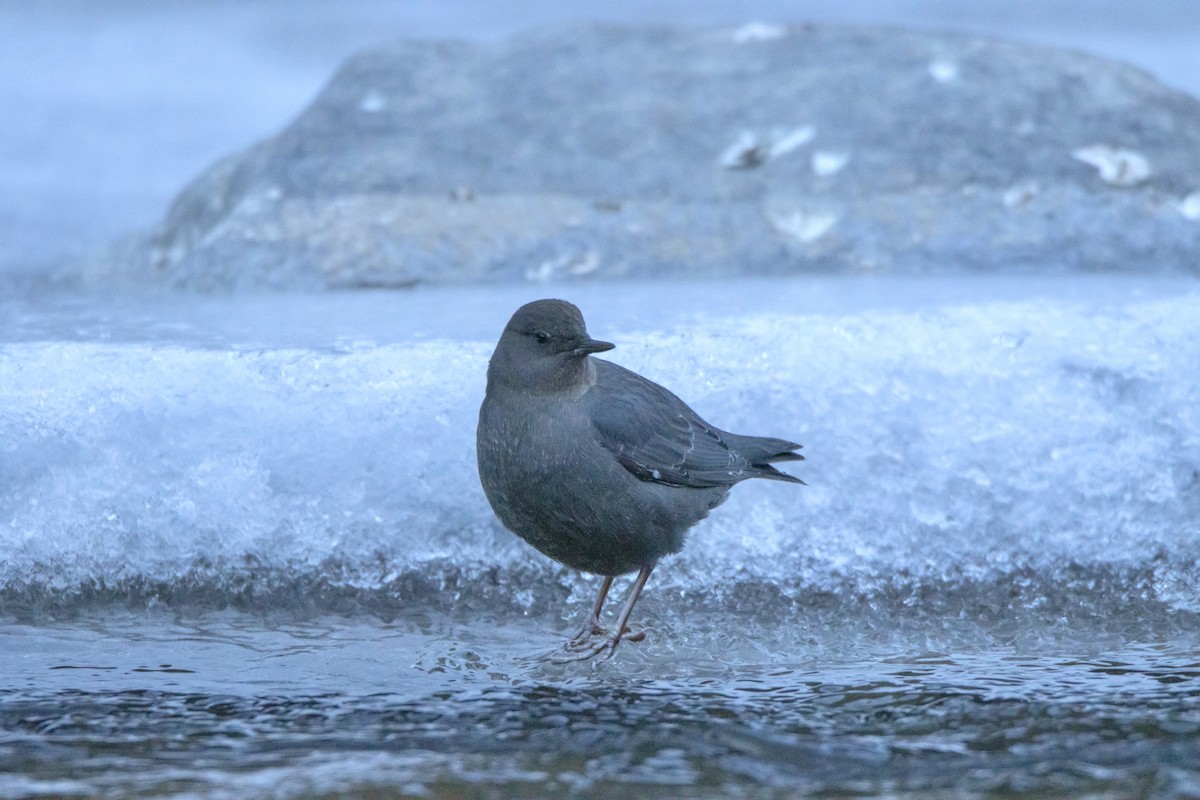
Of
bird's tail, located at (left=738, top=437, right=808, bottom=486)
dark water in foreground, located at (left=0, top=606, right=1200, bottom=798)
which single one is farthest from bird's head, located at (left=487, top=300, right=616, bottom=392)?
dark water in foreground, located at (left=0, top=606, right=1200, bottom=798)

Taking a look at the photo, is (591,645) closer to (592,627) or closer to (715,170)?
(592,627)

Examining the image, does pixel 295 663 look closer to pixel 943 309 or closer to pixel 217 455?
pixel 217 455

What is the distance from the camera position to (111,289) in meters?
7.09

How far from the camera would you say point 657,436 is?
3371 millimetres

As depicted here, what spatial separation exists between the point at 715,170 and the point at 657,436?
3585mm

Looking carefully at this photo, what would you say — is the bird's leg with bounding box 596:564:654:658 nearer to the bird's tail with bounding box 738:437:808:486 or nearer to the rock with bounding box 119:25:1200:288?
the bird's tail with bounding box 738:437:808:486

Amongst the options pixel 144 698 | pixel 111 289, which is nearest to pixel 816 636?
pixel 144 698

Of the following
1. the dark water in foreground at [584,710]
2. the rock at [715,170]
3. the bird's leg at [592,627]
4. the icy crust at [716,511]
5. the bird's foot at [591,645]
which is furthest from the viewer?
the rock at [715,170]

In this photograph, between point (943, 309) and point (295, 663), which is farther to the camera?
point (943, 309)

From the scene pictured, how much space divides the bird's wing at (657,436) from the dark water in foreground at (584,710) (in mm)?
365

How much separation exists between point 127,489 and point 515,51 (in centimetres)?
458

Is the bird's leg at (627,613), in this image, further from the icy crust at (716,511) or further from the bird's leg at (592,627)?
the icy crust at (716,511)

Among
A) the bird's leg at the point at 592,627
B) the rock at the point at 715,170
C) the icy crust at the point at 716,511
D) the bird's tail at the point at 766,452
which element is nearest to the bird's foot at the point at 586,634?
the bird's leg at the point at 592,627

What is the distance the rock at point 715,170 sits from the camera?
6352 mm
